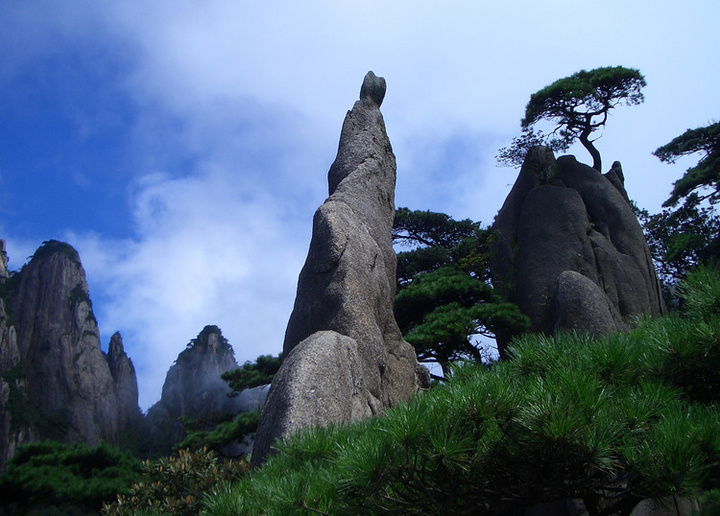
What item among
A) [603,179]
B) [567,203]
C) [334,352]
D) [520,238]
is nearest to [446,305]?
[520,238]

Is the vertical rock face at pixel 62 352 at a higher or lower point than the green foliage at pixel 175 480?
higher

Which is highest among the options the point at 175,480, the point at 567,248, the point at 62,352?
the point at 62,352

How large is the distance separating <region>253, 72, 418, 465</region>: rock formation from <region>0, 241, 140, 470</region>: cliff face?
1139 inches

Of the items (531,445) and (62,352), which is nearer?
(531,445)

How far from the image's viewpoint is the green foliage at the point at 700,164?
1636 centimetres

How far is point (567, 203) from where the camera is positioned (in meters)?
14.2

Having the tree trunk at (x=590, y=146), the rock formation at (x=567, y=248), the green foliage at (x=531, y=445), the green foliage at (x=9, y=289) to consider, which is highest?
the green foliage at (x=9, y=289)

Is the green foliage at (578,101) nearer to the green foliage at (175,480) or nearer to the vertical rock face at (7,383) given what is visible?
the green foliage at (175,480)

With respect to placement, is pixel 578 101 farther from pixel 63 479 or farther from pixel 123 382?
pixel 123 382

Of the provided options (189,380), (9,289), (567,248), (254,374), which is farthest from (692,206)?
(9,289)

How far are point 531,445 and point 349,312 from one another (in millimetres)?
4294

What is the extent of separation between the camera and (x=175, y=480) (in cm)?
809

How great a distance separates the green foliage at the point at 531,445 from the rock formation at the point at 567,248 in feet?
27.7

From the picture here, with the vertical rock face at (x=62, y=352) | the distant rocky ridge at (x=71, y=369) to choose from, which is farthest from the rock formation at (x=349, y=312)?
the vertical rock face at (x=62, y=352)
